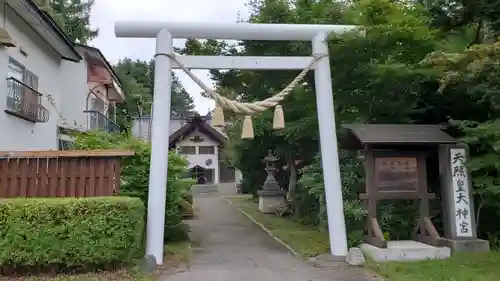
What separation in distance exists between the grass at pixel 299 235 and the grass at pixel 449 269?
1.61m

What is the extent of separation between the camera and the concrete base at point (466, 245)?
29.1 ft

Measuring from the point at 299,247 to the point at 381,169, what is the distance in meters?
2.45

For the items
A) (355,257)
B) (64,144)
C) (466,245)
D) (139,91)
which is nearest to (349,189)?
(355,257)

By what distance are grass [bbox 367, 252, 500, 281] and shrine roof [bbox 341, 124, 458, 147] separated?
223cm

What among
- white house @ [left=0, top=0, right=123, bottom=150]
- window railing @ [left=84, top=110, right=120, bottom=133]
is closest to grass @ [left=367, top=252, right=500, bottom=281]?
white house @ [left=0, top=0, right=123, bottom=150]

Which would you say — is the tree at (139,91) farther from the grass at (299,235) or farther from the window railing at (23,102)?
the grass at (299,235)

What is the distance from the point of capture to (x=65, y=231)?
7.04 m

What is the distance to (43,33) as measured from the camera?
12039 mm

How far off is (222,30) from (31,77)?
5.78m

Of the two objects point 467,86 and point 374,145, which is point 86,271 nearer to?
point 374,145

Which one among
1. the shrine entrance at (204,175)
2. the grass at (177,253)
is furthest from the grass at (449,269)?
the shrine entrance at (204,175)

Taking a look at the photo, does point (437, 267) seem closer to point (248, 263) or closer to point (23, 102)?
point (248, 263)

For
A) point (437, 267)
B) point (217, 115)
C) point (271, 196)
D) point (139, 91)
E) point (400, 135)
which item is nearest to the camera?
point (437, 267)

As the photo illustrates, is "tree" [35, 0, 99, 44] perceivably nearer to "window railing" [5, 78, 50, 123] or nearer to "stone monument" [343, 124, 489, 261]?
"window railing" [5, 78, 50, 123]
